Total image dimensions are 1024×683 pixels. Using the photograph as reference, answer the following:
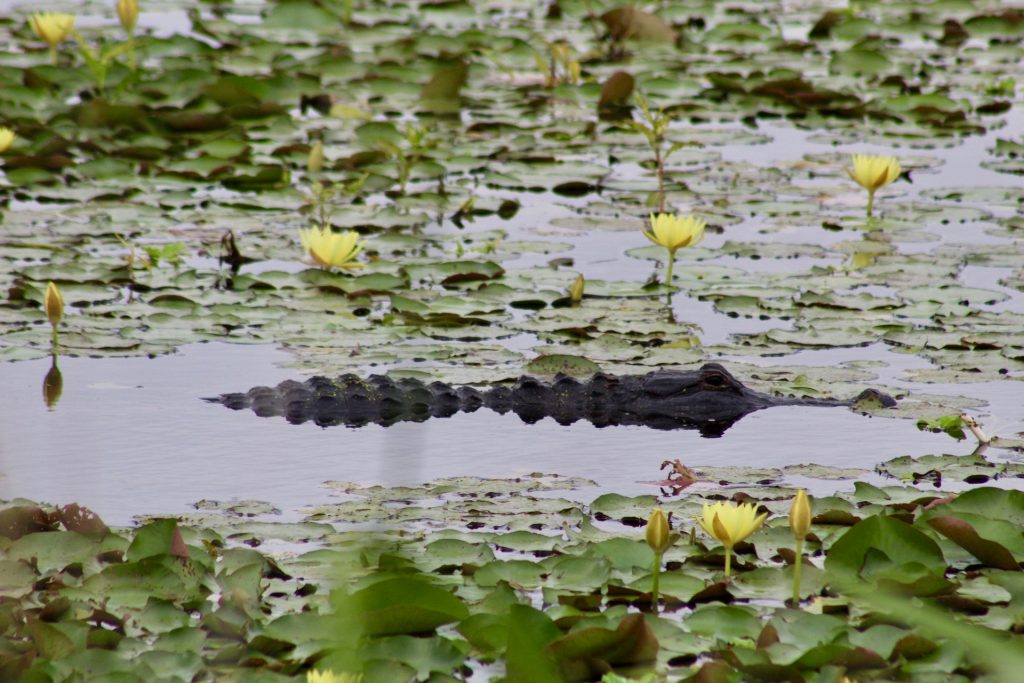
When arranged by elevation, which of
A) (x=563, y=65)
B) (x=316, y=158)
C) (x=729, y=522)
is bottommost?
(x=729, y=522)

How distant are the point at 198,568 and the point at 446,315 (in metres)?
2.45

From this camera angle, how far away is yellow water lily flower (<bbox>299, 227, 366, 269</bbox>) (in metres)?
6.21

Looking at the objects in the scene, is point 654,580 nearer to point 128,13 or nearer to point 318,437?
point 318,437

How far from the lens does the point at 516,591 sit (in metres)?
3.55

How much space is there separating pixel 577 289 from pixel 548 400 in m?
0.96

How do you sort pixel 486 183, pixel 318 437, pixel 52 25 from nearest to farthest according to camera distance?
pixel 318 437 → pixel 486 183 → pixel 52 25

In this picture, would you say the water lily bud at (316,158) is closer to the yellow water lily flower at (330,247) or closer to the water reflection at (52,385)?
the yellow water lily flower at (330,247)

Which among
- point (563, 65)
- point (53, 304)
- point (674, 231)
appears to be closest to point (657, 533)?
point (53, 304)

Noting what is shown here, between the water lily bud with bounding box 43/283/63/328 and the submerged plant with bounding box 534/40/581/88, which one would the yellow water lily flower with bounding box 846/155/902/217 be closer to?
the submerged plant with bounding box 534/40/581/88

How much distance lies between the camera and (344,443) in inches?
197

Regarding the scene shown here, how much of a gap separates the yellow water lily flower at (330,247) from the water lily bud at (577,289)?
2.72 ft

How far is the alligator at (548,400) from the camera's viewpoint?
16.9 feet

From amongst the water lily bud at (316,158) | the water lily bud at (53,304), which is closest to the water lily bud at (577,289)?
the water lily bud at (53,304)

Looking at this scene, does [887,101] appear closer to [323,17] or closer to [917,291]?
[917,291]
